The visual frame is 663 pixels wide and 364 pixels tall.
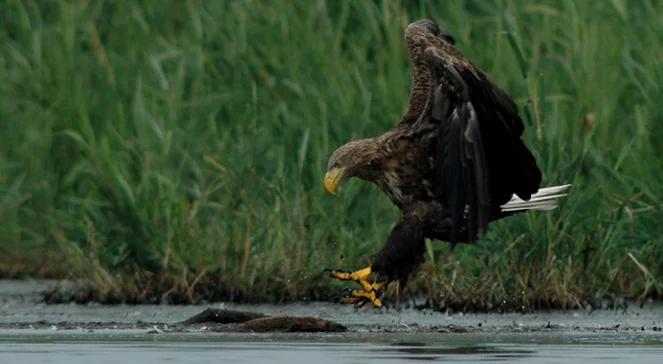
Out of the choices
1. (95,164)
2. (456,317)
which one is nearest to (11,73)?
(95,164)

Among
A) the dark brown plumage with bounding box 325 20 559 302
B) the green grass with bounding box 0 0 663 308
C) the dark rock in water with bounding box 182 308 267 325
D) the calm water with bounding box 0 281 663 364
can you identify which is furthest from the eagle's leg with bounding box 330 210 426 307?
the green grass with bounding box 0 0 663 308

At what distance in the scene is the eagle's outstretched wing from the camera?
8.63 m

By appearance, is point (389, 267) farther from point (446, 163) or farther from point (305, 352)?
point (305, 352)

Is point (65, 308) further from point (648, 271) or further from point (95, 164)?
point (648, 271)

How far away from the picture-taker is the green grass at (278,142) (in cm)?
1016

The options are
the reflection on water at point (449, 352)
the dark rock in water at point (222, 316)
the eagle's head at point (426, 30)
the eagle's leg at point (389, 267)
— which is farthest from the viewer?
the eagle's head at point (426, 30)

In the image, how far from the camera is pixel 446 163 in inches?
346

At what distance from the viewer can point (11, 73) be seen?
1243 centimetres

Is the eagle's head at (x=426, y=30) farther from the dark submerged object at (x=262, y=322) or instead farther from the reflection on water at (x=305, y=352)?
the reflection on water at (x=305, y=352)

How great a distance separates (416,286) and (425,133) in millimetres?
1617

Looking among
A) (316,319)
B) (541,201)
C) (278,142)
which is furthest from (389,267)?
(278,142)

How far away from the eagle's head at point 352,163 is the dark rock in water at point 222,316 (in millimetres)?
697

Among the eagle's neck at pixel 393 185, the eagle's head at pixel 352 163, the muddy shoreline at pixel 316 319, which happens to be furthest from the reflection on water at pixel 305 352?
the eagle's head at pixel 352 163

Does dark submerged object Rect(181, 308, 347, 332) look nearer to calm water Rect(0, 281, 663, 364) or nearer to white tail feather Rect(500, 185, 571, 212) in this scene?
calm water Rect(0, 281, 663, 364)
